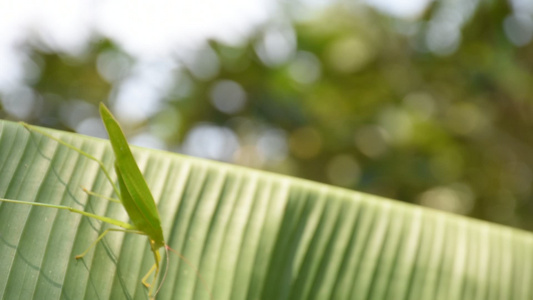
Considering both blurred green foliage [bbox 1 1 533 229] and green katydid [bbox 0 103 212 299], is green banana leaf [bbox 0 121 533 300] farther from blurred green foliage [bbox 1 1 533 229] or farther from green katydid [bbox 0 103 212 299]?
blurred green foliage [bbox 1 1 533 229]

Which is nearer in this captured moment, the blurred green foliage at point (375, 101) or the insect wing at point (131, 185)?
the insect wing at point (131, 185)

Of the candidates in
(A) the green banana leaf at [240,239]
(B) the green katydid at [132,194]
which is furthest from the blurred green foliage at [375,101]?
(B) the green katydid at [132,194]

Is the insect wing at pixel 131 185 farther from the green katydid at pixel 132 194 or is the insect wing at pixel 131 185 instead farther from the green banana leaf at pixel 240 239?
the green banana leaf at pixel 240 239

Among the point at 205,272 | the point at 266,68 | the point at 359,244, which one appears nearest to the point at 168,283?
the point at 205,272

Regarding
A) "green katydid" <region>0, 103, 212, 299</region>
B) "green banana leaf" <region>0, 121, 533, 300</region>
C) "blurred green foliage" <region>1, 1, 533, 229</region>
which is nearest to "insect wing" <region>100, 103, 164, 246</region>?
"green katydid" <region>0, 103, 212, 299</region>

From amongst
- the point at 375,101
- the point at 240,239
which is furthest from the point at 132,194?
Result: the point at 375,101

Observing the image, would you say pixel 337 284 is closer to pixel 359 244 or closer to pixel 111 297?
pixel 359 244
